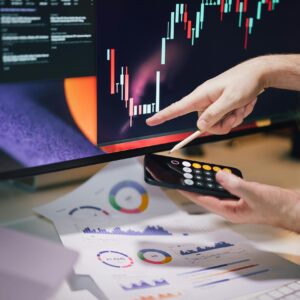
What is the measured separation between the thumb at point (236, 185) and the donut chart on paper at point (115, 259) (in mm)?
152

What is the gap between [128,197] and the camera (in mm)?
802

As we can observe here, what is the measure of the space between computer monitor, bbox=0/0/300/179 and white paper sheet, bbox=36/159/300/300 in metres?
0.09

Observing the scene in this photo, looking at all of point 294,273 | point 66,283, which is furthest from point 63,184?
point 294,273

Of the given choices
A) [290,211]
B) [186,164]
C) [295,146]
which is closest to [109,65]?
[186,164]

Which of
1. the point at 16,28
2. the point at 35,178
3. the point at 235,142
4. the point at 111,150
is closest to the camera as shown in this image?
the point at 16,28

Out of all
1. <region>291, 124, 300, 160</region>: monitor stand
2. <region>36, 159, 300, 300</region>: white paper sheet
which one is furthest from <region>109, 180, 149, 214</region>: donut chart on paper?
<region>291, 124, 300, 160</region>: monitor stand

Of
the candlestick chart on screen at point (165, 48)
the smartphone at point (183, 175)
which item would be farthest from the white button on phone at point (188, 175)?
the candlestick chart on screen at point (165, 48)

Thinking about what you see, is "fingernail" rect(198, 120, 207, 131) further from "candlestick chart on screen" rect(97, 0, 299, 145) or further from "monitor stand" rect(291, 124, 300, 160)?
"monitor stand" rect(291, 124, 300, 160)

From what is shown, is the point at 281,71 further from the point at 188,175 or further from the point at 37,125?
the point at 37,125

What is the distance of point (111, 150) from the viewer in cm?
71

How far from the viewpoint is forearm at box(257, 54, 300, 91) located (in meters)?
0.75

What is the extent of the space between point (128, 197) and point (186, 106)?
184 millimetres

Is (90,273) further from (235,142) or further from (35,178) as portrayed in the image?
(235,142)

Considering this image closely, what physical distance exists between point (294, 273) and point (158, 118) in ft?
0.88
